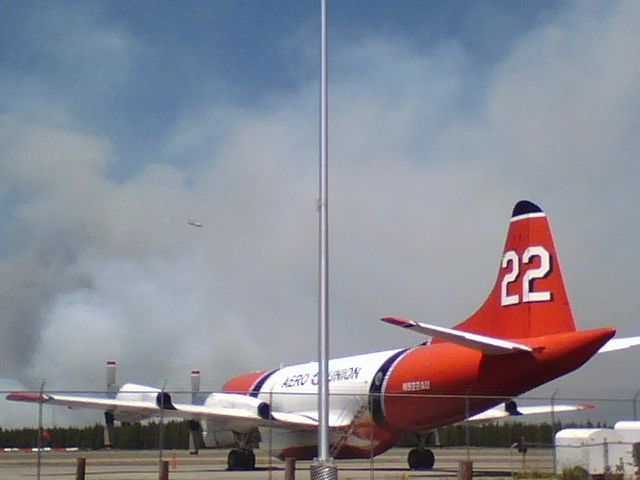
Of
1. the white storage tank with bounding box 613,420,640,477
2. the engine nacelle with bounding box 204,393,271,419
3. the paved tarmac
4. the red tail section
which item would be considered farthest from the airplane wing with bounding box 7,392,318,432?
the white storage tank with bounding box 613,420,640,477

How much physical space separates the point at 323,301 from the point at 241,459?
14884 millimetres

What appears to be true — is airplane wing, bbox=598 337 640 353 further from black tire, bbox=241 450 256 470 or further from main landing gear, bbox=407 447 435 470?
black tire, bbox=241 450 256 470

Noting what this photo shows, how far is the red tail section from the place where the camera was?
22.3 metres

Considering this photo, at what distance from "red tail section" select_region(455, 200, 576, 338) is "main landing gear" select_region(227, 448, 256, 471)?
9.23m

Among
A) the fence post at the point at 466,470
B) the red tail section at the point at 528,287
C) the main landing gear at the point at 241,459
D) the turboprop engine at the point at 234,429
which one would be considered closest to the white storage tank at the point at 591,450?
the red tail section at the point at 528,287

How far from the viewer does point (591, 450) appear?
20453 mm

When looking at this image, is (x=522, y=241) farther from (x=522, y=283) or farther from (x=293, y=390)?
(x=293, y=390)

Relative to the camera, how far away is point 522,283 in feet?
75.6

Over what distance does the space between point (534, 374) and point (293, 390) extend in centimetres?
1150

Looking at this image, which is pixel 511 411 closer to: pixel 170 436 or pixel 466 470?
pixel 466 470

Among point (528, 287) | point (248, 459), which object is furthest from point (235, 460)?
point (528, 287)

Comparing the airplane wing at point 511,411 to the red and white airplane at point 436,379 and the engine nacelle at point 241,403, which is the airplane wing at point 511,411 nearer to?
the red and white airplane at point 436,379

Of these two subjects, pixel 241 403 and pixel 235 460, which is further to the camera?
pixel 241 403

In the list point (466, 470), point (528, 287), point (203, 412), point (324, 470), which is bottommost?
point (466, 470)
